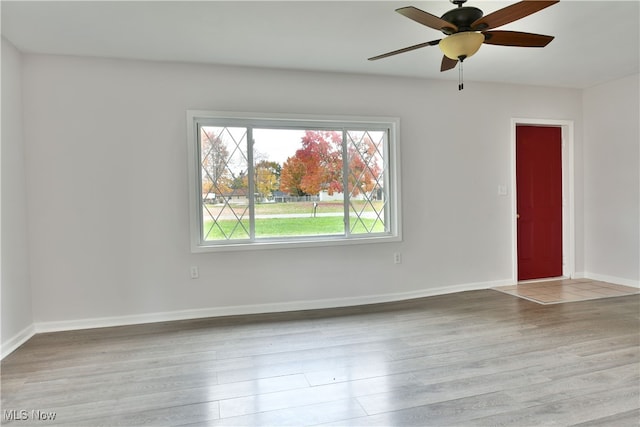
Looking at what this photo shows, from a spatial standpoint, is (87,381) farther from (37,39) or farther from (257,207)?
(37,39)

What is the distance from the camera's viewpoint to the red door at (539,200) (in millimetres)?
5000

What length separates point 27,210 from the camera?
338 centimetres

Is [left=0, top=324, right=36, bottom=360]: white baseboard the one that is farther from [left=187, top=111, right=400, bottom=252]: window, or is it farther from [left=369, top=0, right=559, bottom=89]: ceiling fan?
[left=369, top=0, right=559, bottom=89]: ceiling fan

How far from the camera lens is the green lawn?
A: 391 centimetres

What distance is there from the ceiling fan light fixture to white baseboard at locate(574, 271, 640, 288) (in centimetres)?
408

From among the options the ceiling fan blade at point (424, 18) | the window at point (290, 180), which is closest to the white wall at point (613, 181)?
the window at point (290, 180)

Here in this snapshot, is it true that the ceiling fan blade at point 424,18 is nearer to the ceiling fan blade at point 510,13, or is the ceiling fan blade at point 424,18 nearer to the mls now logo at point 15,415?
the ceiling fan blade at point 510,13

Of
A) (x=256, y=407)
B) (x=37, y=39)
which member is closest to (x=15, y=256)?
(x=37, y=39)

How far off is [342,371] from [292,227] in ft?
6.10

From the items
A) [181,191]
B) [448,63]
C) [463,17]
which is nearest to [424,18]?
[463,17]

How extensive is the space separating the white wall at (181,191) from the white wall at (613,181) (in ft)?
4.88

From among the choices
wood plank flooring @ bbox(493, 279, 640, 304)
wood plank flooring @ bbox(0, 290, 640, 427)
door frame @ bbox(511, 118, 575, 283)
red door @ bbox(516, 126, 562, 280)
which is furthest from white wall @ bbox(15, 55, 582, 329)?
door frame @ bbox(511, 118, 575, 283)

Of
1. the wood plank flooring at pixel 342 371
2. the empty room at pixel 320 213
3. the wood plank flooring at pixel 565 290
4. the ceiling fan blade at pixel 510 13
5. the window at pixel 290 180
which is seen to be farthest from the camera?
the wood plank flooring at pixel 565 290

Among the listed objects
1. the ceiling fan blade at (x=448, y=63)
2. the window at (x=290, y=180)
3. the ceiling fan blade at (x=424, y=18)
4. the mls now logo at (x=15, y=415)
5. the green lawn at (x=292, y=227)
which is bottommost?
the mls now logo at (x=15, y=415)
